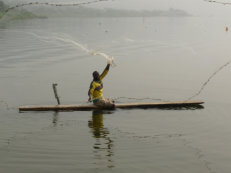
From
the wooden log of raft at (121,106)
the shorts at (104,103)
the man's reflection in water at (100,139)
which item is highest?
the shorts at (104,103)

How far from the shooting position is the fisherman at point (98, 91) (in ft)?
42.6

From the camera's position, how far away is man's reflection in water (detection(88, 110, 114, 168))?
9773 mm

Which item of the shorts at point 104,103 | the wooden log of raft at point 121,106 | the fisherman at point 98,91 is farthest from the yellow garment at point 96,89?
the wooden log of raft at point 121,106

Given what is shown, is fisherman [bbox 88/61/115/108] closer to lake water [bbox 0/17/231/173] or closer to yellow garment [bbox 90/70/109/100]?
yellow garment [bbox 90/70/109/100]

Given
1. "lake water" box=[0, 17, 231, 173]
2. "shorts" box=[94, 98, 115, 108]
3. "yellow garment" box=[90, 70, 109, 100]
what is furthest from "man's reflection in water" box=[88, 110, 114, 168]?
"yellow garment" box=[90, 70, 109, 100]

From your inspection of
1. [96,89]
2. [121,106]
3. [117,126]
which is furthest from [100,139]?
[121,106]

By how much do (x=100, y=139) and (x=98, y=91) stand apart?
8.54 feet

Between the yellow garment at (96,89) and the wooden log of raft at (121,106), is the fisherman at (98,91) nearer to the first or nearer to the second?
the yellow garment at (96,89)

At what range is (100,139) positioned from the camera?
11148 mm

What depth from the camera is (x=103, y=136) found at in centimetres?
1146

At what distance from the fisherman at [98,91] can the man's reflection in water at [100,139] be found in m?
0.42

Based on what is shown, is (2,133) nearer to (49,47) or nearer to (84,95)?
(84,95)

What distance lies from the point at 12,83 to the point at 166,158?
12247 mm

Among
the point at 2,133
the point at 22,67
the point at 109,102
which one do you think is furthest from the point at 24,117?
the point at 22,67
